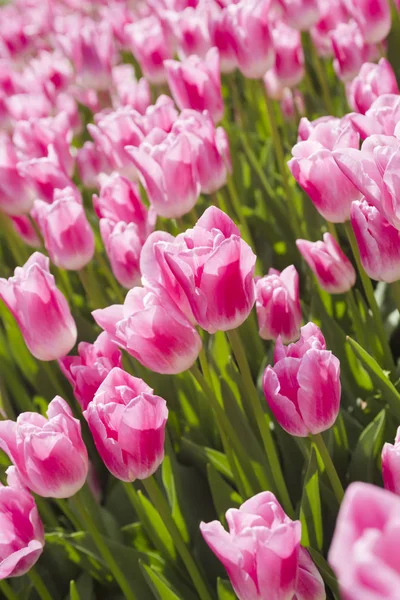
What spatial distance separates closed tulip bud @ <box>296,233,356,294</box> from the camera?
140 centimetres

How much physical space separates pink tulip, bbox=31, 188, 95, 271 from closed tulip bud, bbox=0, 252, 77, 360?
23 centimetres

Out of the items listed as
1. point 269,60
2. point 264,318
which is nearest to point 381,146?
point 264,318

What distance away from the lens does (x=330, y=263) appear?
1.40 m

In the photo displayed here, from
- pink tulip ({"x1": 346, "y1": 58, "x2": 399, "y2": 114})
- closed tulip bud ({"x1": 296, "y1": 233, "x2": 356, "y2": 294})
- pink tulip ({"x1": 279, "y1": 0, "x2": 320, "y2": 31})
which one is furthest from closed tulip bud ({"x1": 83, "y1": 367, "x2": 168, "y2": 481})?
pink tulip ({"x1": 279, "y1": 0, "x2": 320, "y2": 31})

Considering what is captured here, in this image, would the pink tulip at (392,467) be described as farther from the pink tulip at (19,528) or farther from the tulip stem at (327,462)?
the pink tulip at (19,528)

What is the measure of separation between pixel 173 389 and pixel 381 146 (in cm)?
83

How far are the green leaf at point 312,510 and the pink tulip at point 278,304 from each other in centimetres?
24

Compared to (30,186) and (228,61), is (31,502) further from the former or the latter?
(228,61)

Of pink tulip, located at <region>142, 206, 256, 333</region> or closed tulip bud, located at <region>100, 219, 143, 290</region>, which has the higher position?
pink tulip, located at <region>142, 206, 256, 333</region>

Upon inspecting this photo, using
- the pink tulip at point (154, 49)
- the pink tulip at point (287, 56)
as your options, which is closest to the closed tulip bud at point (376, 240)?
the pink tulip at point (287, 56)

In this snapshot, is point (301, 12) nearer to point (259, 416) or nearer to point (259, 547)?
point (259, 416)

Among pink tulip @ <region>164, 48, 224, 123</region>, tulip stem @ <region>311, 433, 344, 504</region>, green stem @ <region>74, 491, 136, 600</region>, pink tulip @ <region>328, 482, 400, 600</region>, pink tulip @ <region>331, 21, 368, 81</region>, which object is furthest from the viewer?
pink tulip @ <region>331, 21, 368, 81</region>

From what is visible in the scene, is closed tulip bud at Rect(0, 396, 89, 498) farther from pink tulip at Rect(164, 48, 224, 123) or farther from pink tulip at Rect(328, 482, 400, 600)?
pink tulip at Rect(164, 48, 224, 123)

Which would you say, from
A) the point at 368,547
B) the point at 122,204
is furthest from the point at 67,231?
the point at 368,547
